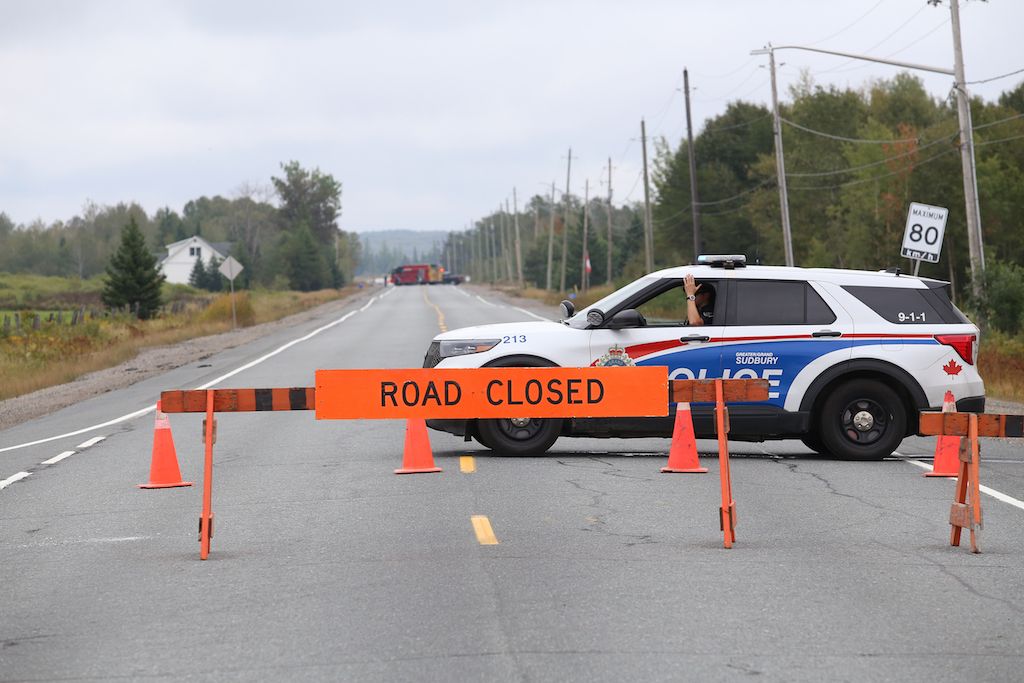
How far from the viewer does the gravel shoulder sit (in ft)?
75.1

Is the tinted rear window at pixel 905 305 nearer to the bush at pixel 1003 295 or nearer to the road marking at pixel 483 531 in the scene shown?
the road marking at pixel 483 531

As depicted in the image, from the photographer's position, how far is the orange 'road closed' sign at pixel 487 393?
10.2 metres

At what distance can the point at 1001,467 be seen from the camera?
13641 millimetres

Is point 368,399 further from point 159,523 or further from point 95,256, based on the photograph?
point 95,256

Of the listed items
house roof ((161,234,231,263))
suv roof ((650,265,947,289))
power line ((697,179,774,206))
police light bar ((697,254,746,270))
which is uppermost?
house roof ((161,234,231,263))

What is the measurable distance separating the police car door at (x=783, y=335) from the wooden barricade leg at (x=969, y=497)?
13.6 feet

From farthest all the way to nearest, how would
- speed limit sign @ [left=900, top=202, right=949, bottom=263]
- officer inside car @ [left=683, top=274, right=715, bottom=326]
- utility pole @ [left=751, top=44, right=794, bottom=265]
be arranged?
utility pole @ [left=751, top=44, right=794, bottom=265]
speed limit sign @ [left=900, top=202, right=949, bottom=263]
officer inside car @ [left=683, top=274, right=715, bottom=326]

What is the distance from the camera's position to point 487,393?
10406mm

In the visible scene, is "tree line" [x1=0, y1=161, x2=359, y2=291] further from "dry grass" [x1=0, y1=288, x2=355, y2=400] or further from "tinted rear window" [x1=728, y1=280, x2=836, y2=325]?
"tinted rear window" [x1=728, y1=280, x2=836, y2=325]

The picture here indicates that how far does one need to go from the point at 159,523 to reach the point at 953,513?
5500 mm

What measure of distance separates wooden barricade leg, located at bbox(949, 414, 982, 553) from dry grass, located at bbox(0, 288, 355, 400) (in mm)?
20697

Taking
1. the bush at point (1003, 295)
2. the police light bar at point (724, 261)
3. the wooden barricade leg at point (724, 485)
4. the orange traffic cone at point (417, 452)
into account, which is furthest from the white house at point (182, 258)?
the wooden barricade leg at point (724, 485)

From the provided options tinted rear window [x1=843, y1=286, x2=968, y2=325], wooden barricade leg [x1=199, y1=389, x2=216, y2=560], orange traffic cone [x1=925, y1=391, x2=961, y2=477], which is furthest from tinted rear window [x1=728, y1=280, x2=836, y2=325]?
wooden barricade leg [x1=199, y1=389, x2=216, y2=560]

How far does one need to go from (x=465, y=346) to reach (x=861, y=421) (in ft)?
12.7
